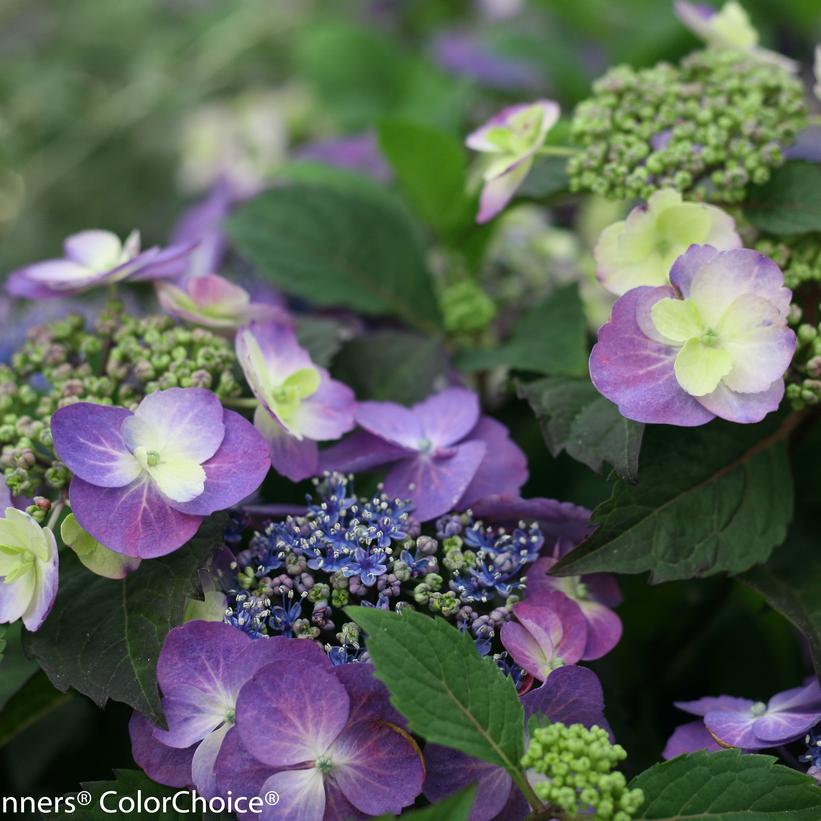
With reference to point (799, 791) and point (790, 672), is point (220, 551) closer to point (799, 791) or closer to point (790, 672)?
point (799, 791)

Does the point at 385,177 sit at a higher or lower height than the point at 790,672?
higher

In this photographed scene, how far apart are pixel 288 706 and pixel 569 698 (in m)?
0.16

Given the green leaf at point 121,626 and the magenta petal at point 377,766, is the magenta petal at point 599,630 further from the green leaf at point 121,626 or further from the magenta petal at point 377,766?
the green leaf at point 121,626

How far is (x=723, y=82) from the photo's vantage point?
714 mm

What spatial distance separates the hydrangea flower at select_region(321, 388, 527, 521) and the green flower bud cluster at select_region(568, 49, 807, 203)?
19 centimetres

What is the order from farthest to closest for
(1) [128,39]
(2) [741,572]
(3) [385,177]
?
(1) [128,39]
(3) [385,177]
(2) [741,572]

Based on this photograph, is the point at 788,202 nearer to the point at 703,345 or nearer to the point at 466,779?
the point at 703,345

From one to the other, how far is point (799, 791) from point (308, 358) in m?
0.42

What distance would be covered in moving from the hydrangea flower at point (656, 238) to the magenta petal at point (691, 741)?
0.29 m

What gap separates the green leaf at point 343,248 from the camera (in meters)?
0.91

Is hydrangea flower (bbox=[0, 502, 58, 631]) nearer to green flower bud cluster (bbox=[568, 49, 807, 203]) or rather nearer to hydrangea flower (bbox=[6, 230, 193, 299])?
hydrangea flower (bbox=[6, 230, 193, 299])

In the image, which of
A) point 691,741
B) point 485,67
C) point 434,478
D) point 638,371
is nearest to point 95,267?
point 434,478

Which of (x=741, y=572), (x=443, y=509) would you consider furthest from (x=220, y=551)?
(x=741, y=572)

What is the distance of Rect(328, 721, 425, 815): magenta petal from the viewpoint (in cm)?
54
